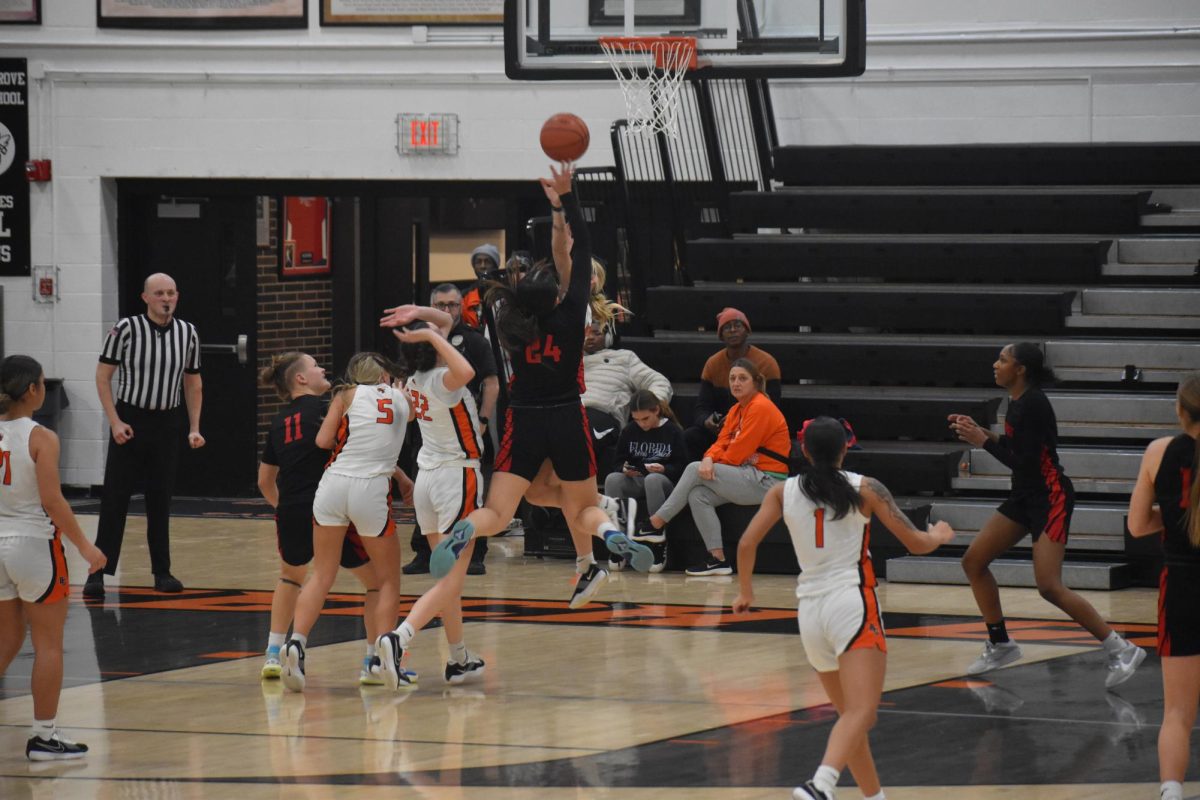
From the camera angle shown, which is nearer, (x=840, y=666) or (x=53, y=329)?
(x=840, y=666)

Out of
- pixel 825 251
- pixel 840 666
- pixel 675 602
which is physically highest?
pixel 825 251

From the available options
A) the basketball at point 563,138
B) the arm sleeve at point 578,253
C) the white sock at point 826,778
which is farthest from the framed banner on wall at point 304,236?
the white sock at point 826,778

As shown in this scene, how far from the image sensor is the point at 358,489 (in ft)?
26.1

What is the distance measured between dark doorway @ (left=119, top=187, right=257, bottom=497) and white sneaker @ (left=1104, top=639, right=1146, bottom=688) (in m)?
9.61

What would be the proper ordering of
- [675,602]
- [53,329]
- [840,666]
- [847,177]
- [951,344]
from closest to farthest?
[840,666], [675,602], [951,344], [847,177], [53,329]

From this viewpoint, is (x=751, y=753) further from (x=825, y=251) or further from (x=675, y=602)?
(x=825, y=251)

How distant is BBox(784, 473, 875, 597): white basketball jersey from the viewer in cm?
575

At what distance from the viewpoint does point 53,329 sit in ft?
51.8

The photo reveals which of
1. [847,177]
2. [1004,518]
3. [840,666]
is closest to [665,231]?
[847,177]

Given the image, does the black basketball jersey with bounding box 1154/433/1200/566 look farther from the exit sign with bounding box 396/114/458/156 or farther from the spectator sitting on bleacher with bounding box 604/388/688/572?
the exit sign with bounding box 396/114/458/156

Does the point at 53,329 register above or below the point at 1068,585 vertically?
above

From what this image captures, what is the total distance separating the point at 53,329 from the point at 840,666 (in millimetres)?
11655

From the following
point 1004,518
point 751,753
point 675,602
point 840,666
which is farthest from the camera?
point 675,602

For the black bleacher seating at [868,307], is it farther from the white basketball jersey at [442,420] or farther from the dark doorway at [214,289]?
the white basketball jersey at [442,420]
